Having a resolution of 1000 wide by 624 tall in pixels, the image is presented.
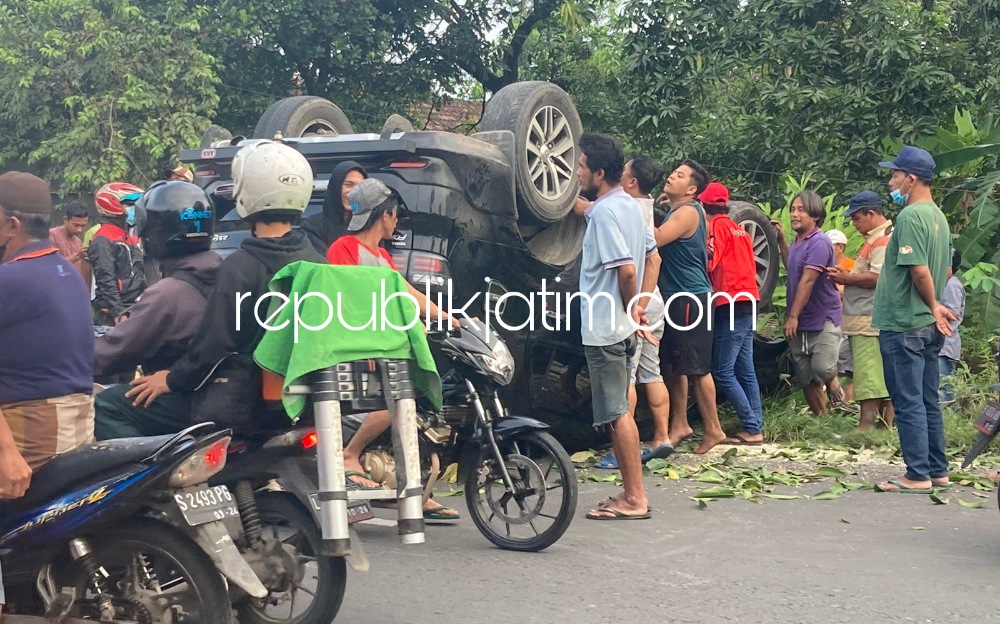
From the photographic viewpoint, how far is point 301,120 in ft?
26.8

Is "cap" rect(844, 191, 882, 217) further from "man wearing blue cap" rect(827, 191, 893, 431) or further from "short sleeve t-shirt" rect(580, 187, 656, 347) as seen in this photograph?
"short sleeve t-shirt" rect(580, 187, 656, 347)

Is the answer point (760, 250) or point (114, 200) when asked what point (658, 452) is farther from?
point (114, 200)

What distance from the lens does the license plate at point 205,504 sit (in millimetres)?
3680

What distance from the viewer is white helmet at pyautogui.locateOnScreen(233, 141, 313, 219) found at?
4379 millimetres

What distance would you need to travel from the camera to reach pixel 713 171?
14.8 m

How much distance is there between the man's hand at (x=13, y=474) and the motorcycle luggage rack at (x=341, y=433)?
84 cm

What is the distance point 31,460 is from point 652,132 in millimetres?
12356

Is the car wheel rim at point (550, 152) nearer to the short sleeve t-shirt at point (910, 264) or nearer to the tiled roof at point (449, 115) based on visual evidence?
the short sleeve t-shirt at point (910, 264)

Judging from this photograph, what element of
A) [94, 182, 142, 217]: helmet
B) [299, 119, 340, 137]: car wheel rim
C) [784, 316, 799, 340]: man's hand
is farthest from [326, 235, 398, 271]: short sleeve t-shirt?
[784, 316, 799, 340]: man's hand

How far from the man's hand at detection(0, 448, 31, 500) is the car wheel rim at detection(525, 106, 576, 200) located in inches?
181

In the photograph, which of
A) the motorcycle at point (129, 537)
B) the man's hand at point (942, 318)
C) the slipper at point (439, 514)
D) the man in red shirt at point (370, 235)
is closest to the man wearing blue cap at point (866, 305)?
the man's hand at point (942, 318)

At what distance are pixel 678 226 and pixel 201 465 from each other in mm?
4900

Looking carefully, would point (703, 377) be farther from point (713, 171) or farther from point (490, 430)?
point (713, 171)

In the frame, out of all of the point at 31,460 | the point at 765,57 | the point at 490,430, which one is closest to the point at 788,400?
the point at 490,430
